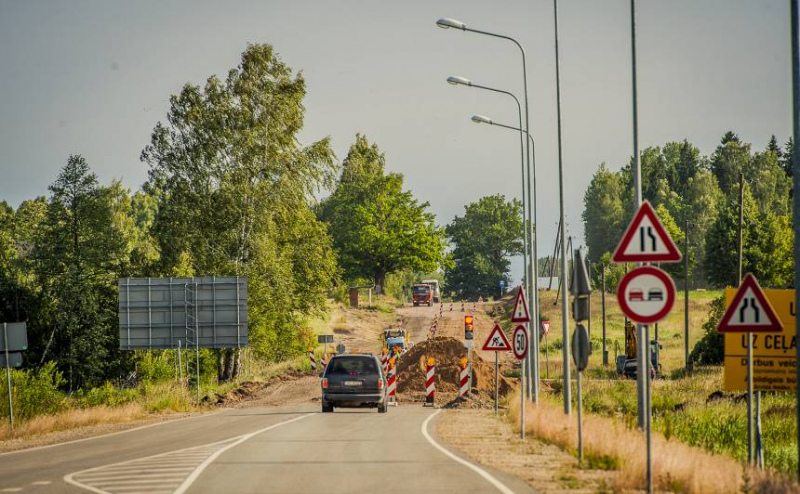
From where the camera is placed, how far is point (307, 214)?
181 ft

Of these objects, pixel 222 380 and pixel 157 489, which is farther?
pixel 222 380

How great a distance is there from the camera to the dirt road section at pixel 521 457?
1373 centimetres

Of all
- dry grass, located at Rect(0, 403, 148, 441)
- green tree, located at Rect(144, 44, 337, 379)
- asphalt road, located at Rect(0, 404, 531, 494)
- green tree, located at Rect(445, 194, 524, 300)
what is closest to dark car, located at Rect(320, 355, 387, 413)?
asphalt road, located at Rect(0, 404, 531, 494)

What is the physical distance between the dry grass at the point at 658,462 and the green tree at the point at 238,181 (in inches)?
1286

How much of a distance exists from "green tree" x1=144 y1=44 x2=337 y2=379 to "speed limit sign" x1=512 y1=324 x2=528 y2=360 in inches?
1148

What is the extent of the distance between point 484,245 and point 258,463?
450 ft

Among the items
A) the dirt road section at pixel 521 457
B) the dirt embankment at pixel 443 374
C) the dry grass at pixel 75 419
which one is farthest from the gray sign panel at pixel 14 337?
the dirt embankment at pixel 443 374

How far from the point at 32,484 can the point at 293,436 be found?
9.03 metres

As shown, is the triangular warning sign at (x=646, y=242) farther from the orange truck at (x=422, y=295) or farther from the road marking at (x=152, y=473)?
the orange truck at (x=422, y=295)

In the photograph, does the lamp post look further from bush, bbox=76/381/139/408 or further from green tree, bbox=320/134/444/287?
green tree, bbox=320/134/444/287

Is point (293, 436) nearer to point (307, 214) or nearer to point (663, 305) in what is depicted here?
point (663, 305)

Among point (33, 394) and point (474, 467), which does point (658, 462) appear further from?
point (33, 394)

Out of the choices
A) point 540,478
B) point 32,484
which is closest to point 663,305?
point 540,478

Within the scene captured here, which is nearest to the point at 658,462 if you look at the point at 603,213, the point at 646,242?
the point at 646,242
